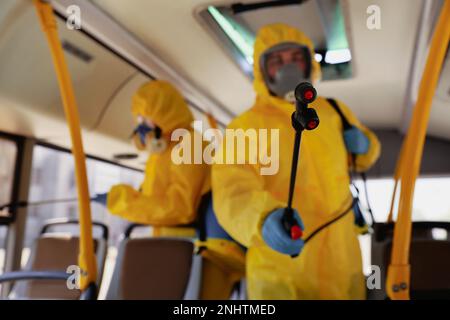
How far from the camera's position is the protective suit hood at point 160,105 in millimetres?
2529

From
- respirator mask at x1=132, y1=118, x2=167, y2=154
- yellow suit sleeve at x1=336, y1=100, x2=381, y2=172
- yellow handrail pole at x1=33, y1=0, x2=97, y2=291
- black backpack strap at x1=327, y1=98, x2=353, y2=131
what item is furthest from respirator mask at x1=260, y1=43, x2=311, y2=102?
respirator mask at x1=132, y1=118, x2=167, y2=154

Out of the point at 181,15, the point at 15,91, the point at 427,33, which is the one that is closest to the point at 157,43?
the point at 181,15

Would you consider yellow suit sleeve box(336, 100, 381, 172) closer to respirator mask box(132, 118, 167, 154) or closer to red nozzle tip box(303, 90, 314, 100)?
red nozzle tip box(303, 90, 314, 100)

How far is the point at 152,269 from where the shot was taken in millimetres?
2148

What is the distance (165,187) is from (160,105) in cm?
49

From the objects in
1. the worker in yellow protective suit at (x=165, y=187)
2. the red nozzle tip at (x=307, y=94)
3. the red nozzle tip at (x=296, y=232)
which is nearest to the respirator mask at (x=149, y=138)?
the worker in yellow protective suit at (x=165, y=187)

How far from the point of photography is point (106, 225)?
113 inches

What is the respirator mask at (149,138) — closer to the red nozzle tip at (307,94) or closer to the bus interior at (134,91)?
the bus interior at (134,91)

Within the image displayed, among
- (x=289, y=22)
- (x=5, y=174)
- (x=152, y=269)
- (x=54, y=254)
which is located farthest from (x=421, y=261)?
(x=5, y=174)

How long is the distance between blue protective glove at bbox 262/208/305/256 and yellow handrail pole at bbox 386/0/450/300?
29 centimetres

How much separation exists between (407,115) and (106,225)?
92.3 inches

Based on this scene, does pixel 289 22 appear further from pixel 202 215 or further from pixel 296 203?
pixel 296 203

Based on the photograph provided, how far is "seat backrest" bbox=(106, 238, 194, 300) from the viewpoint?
82.0 inches

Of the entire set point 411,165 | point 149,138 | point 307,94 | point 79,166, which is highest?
point 149,138
